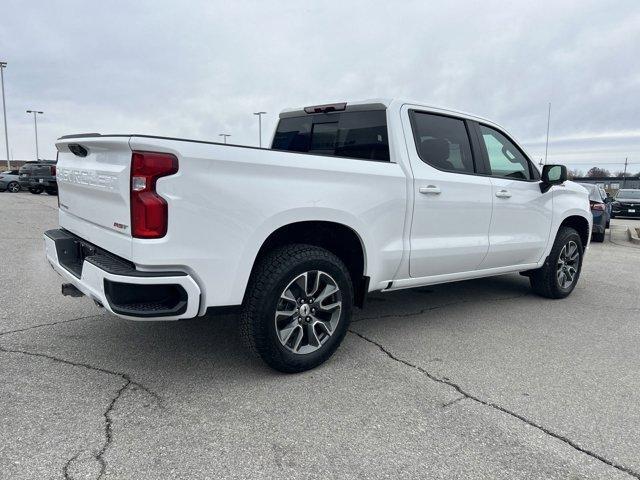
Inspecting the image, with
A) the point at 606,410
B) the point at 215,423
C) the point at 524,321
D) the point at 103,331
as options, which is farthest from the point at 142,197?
the point at 524,321

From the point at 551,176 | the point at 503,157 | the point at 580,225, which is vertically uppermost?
the point at 503,157

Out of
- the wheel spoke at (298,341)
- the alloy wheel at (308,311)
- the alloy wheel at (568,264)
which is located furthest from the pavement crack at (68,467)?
the alloy wheel at (568,264)

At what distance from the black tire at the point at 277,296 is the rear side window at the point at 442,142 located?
50.7 inches

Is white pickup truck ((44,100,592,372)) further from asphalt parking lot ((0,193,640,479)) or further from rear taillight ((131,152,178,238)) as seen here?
asphalt parking lot ((0,193,640,479))

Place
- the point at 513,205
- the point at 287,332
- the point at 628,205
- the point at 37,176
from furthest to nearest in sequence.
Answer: the point at 37,176
the point at 628,205
the point at 513,205
the point at 287,332

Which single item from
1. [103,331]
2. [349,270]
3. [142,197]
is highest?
[142,197]

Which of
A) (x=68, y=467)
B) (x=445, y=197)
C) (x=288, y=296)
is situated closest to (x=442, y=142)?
(x=445, y=197)

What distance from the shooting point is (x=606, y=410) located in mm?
2953

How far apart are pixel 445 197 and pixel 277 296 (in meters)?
1.72

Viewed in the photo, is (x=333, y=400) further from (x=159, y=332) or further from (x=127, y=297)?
(x=159, y=332)

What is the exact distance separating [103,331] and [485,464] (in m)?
3.07

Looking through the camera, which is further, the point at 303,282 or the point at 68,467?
the point at 303,282

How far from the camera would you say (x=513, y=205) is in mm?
4715

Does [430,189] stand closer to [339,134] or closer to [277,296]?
[339,134]
